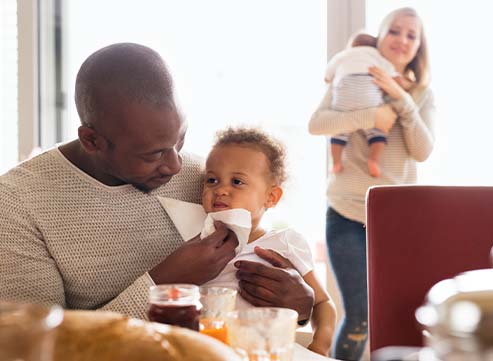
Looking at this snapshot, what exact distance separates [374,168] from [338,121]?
25 cm

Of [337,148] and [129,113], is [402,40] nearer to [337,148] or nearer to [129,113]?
[337,148]

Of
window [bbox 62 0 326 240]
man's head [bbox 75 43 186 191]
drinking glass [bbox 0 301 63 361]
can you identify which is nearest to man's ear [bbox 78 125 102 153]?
man's head [bbox 75 43 186 191]

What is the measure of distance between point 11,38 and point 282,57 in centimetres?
160

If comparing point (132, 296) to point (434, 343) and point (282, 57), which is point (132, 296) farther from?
point (282, 57)

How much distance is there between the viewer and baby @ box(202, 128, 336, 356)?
5.44 ft

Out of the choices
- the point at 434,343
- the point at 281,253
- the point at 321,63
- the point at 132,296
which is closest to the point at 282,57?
the point at 321,63

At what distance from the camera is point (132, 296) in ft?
4.46

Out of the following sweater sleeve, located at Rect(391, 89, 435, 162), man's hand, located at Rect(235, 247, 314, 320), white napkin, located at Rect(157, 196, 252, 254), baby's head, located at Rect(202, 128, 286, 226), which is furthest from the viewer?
sweater sleeve, located at Rect(391, 89, 435, 162)

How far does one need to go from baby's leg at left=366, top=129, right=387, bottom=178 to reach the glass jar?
7.03ft

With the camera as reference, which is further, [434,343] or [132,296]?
[132,296]

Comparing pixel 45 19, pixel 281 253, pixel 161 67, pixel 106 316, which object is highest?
pixel 45 19

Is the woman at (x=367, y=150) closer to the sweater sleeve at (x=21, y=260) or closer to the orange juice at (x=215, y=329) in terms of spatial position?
the sweater sleeve at (x=21, y=260)

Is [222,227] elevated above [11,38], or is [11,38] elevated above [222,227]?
[11,38]

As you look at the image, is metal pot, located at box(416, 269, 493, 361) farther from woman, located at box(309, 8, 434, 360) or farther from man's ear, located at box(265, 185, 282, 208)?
woman, located at box(309, 8, 434, 360)
